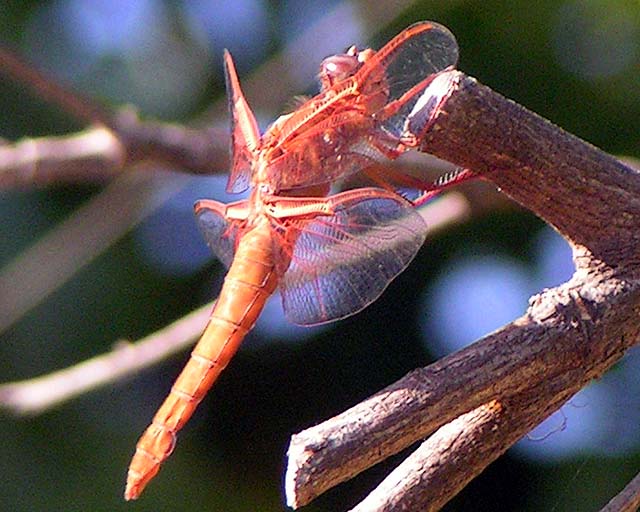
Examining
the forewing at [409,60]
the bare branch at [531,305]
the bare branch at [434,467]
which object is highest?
the forewing at [409,60]

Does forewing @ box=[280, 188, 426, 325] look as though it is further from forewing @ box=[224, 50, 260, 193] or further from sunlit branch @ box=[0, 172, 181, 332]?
sunlit branch @ box=[0, 172, 181, 332]

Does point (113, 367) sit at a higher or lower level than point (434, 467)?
higher

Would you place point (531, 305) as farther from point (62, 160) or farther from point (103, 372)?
point (103, 372)

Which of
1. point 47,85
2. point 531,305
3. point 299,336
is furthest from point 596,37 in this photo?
point 531,305

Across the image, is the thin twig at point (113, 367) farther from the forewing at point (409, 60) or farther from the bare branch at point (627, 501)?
the bare branch at point (627, 501)

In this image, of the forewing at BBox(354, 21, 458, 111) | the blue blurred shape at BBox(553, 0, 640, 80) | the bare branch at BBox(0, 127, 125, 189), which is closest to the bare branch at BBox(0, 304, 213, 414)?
the bare branch at BBox(0, 127, 125, 189)

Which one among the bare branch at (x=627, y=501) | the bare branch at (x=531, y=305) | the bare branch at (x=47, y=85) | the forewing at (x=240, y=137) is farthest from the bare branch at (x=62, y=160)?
the bare branch at (x=627, y=501)

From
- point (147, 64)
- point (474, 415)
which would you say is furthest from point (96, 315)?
point (474, 415)
